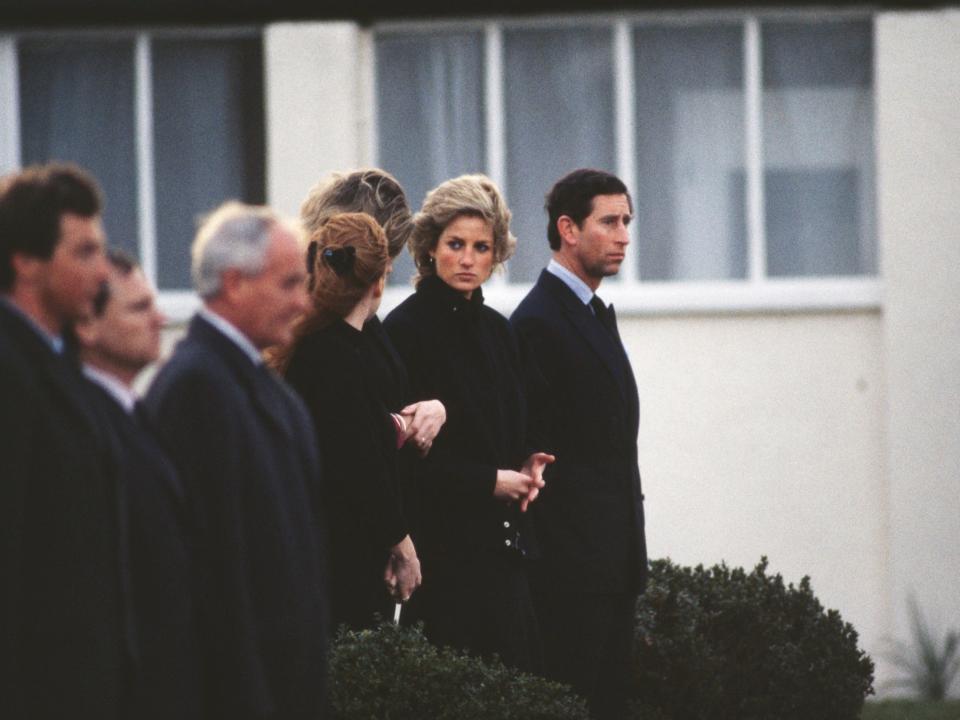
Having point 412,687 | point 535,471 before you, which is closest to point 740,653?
point 535,471

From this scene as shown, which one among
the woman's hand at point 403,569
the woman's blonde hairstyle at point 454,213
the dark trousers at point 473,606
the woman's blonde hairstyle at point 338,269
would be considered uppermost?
the woman's blonde hairstyle at point 454,213

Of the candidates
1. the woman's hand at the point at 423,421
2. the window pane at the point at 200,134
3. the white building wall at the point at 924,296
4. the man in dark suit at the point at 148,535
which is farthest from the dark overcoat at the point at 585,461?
the window pane at the point at 200,134

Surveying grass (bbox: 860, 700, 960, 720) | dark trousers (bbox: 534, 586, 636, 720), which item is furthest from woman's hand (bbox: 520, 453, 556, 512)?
grass (bbox: 860, 700, 960, 720)

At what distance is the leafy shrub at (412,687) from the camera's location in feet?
18.0

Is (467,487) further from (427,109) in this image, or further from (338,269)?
(427,109)

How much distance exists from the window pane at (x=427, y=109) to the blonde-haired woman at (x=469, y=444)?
4.93m

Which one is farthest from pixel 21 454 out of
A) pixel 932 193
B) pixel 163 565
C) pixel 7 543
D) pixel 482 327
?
pixel 932 193

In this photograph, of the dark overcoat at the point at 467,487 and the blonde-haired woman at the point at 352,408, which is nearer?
the blonde-haired woman at the point at 352,408

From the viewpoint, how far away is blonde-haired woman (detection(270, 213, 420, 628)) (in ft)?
17.5

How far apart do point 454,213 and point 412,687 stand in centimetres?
147

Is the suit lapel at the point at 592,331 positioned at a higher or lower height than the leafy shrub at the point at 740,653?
higher

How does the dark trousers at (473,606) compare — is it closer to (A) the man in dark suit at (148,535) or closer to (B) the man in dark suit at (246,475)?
(B) the man in dark suit at (246,475)

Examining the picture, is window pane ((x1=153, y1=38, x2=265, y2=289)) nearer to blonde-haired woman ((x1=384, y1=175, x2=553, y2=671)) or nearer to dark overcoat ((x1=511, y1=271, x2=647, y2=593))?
dark overcoat ((x1=511, y1=271, x2=647, y2=593))

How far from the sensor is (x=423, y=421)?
5.66 meters
